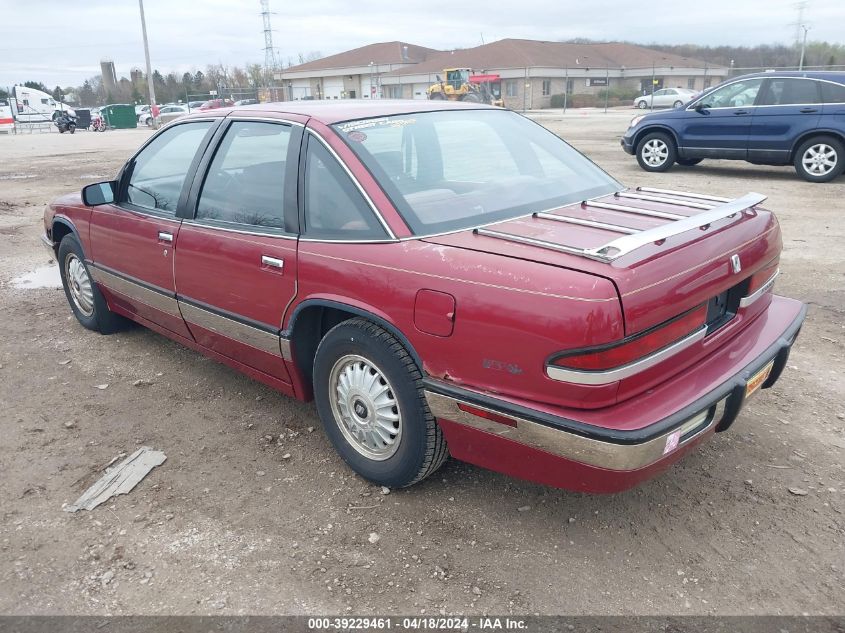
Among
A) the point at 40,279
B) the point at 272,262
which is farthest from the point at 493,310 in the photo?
the point at 40,279

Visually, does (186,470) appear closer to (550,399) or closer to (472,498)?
(472,498)

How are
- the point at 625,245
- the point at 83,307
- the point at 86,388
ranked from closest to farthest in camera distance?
1. the point at 625,245
2. the point at 86,388
3. the point at 83,307

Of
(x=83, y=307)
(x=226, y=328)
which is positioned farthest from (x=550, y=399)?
(x=83, y=307)

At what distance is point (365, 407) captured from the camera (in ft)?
10.0

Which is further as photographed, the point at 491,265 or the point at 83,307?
the point at 83,307

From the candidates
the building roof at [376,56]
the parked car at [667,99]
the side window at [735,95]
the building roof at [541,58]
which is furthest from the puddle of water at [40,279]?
the building roof at [376,56]

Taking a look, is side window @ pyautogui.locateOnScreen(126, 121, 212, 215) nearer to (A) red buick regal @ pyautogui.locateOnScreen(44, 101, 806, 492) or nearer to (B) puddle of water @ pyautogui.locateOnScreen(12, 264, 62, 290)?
(A) red buick regal @ pyautogui.locateOnScreen(44, 101, 806, 492)

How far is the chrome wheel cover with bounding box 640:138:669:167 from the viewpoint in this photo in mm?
12438

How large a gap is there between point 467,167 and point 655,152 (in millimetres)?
10191

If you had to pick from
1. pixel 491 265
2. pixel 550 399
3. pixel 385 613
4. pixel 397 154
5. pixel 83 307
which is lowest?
pixel 385 613

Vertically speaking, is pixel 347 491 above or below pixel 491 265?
below

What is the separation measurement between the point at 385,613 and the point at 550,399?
0.97m

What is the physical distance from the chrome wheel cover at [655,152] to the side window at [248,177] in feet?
34.3

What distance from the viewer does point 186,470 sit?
3424 millimetres
